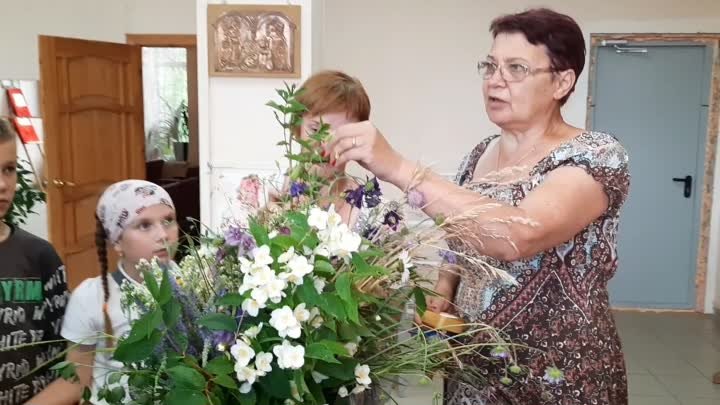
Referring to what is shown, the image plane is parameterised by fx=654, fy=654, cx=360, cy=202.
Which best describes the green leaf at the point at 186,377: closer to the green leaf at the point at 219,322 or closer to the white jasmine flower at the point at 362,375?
the green leaf at the point at 219,322

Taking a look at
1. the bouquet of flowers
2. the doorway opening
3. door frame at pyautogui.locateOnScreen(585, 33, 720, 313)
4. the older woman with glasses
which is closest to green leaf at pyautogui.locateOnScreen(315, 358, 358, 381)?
the bouquet of flowers

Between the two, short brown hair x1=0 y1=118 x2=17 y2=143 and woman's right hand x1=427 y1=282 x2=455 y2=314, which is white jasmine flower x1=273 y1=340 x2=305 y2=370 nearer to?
woman's right hand x1=427 y1=282 x2=455 y2=314

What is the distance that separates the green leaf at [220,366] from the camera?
2.15 feet

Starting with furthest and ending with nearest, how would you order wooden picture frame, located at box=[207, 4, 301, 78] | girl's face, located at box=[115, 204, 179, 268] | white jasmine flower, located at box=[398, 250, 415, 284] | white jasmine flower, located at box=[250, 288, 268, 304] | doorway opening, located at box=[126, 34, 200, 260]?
doorway opening, located at box=[126, 34, 200, 260] < wooden picture frame, located at box=[207, 4, 301, 78] < girl's face, located at box=[115, 204, 179, 268] < white jasmine flower, located at box=[398, 250, 415, 284] < white jasmine flower, located at box=[250, 288, 268, 304]

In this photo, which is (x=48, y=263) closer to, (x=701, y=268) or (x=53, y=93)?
(x=53, y=93)

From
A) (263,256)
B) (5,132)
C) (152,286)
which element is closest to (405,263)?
(263,256)

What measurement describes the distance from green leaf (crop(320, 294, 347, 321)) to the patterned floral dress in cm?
47

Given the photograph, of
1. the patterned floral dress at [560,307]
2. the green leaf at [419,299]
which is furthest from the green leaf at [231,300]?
the patterned floral dress at [560,307]

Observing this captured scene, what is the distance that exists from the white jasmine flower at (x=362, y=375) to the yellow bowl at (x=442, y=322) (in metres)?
0.19

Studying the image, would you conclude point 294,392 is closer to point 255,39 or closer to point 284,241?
point 284,241

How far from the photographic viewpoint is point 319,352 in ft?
2.14

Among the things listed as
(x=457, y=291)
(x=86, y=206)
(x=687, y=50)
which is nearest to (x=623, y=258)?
(x=687, y=50)

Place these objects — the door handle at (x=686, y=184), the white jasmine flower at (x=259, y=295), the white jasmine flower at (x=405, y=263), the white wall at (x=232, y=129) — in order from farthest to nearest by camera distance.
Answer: the door handle at (x=686, y=184)
the white wall at (x=232, y=129)
the white jasmine flower at (x=405, y=263)
the white jasmine flower at (x=259, y=295)

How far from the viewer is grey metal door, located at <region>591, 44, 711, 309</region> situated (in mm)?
4902
